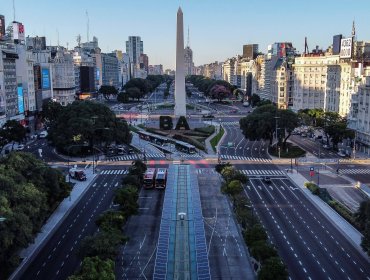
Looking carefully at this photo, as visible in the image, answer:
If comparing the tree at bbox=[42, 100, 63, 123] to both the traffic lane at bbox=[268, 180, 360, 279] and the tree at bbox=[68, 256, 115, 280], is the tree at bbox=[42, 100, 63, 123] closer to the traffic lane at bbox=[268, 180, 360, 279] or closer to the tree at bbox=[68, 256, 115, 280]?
the traffic lane at bbox=[268, 180, 360, 279]

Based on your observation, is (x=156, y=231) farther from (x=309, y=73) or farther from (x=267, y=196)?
(x=309, y=73)

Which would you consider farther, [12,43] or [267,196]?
[12,43]

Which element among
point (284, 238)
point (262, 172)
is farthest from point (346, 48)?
point (284, 238)

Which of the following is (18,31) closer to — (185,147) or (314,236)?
(185,147)

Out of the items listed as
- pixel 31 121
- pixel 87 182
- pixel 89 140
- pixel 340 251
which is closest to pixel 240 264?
pixel 340 251

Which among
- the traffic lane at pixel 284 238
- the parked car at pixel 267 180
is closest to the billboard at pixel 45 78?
the parked car at pixel 267 180

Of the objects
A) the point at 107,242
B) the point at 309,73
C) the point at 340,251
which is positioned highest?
the point at 309,73

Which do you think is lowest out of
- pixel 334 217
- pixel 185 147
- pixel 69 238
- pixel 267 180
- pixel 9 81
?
pixel 69 238

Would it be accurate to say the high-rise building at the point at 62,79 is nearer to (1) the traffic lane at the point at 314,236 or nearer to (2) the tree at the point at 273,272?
(1) the traffic lane at the point at 314,236
